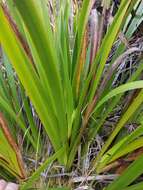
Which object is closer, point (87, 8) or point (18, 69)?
point (18, 69)

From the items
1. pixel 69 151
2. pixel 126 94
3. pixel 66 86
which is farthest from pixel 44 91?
pixel 126 94

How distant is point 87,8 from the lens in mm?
695

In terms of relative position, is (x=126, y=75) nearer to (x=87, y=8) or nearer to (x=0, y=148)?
(x=87, y=8)

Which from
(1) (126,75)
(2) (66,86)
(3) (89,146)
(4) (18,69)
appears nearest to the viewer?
(4) (18,69)

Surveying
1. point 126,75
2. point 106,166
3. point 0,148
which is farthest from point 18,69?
point 126,75

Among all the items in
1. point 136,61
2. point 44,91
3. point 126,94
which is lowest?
point 44,91

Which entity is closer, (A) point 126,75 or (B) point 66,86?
(B) point 66,86

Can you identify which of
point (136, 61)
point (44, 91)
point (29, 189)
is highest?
point (136, 61)

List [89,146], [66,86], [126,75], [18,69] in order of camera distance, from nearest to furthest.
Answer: [18,69]
[66,86]
[89,146]
[126,75]

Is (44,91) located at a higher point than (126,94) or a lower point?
lower

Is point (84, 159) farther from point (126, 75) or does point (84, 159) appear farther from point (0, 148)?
point (126, 75)

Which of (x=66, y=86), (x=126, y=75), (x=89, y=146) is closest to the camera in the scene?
(x=66, y=86)

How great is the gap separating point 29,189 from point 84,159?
0.13 m

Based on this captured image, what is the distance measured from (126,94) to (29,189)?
0.34m
